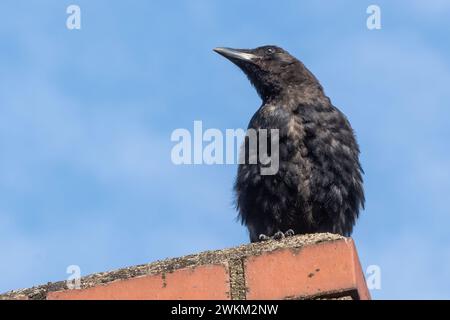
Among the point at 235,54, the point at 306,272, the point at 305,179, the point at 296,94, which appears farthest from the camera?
the point at 235,54

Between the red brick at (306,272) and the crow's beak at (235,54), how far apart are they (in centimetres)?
473

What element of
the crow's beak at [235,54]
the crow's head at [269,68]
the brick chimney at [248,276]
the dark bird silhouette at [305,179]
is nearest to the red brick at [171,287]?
the brick chimney at [248,276]

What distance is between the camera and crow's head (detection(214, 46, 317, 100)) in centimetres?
723

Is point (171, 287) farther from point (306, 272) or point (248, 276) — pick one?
point (306, 272)

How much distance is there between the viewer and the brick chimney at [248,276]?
9.50 ft

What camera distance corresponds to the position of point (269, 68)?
7.50 m

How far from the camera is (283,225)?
254 inches

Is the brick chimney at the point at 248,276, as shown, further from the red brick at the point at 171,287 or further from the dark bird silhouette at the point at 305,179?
the dark bird silhouette at the point at 305,179

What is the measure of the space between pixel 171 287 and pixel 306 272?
0.40 m

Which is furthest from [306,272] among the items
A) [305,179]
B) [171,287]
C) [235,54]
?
[235,54]

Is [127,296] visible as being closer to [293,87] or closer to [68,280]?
[68,280]

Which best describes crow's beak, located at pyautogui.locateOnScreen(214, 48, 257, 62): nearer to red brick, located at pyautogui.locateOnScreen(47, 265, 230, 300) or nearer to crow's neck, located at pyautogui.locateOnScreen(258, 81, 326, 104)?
crow's neck, located at pyautogui.locateOnScreen(258, 81, 326, 104)
